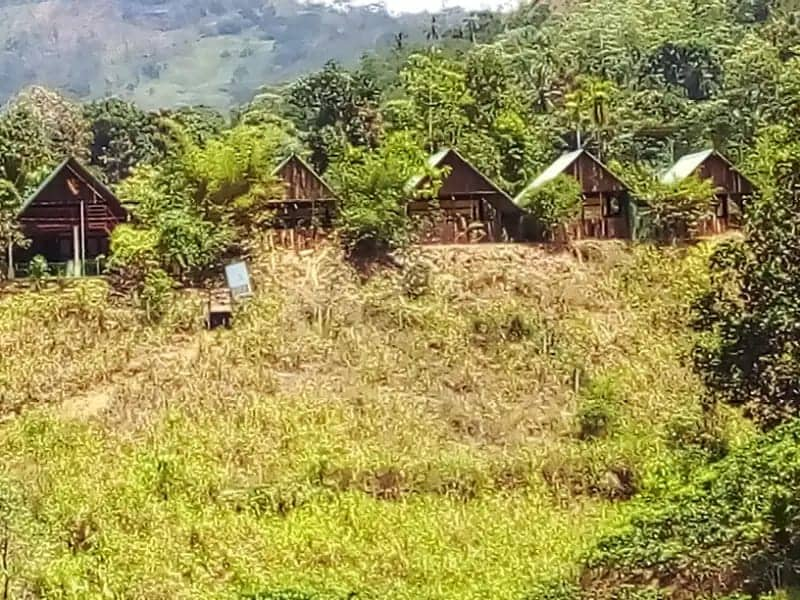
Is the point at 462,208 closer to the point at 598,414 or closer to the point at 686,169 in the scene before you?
the point at 686,169

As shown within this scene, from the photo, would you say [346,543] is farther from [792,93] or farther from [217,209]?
[217,209]

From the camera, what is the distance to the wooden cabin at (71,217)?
917 inches

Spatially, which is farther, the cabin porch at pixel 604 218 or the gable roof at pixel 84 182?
the cabin porch at pixel 604 218

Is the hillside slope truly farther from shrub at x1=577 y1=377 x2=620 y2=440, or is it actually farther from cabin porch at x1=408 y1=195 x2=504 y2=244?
cabin porch at x1=408 y1=195 x2=504 y2=244

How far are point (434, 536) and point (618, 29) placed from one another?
4249cm

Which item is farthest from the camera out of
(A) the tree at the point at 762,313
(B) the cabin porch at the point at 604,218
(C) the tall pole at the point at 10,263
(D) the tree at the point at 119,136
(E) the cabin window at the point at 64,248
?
(D) the tree at the point at 119,136

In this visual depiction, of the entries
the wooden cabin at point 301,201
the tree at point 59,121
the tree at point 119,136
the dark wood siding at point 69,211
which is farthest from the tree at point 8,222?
the tree at point 119,136

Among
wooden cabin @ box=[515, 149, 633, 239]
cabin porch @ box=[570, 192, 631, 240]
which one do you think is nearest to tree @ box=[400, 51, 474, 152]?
wooden cabin @ box=[515, 149, 633, 239]

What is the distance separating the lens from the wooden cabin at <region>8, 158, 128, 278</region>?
76.4ft

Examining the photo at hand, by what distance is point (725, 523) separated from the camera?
36.9ft

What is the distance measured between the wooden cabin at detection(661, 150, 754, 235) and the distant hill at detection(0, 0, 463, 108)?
96131 mm

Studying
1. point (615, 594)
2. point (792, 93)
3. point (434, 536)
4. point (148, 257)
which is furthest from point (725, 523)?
point (148, 257)

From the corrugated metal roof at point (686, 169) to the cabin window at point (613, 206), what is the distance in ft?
3.17

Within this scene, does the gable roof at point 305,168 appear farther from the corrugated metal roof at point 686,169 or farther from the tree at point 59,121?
the tree at point 59,121
